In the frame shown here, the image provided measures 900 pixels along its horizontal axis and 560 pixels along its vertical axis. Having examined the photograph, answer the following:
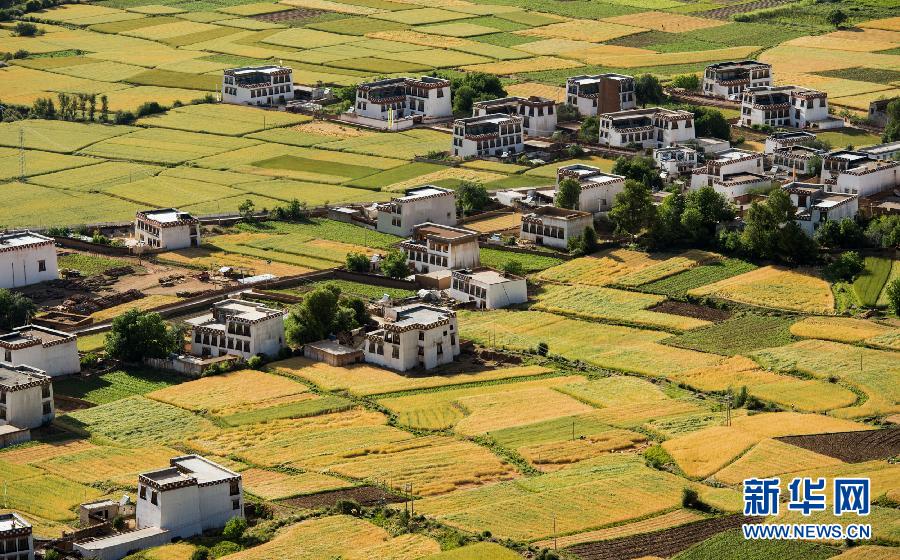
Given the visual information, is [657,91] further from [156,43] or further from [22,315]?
[22,315]

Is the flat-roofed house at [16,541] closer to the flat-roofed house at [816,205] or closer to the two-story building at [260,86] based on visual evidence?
the flat-roofed house at [816,205]

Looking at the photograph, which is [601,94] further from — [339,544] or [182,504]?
[339,544]

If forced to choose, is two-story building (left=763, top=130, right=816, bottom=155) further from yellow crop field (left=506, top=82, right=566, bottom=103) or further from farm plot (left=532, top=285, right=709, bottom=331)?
farm plot (left=532, top=285, right=709, bottom=331)

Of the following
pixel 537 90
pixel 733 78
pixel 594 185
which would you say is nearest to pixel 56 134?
pixel 537 90

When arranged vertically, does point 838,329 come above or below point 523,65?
below

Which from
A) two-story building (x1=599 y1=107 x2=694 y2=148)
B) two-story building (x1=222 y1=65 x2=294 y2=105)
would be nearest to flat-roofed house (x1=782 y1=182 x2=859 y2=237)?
two-story building (x1=599 y1=107 x2=694 y2=148)

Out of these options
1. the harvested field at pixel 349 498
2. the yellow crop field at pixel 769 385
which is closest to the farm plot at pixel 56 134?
the yellow crop field at pixel 769 385
